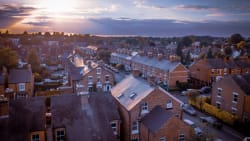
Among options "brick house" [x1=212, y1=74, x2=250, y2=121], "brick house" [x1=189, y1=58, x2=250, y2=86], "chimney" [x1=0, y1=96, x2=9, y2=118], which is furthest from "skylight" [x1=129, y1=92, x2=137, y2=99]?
"brick house" [x1=189, y1=58, x2=250, y2=86]

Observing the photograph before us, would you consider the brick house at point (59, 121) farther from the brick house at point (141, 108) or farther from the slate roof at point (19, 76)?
the slate roof at point (19, 76)

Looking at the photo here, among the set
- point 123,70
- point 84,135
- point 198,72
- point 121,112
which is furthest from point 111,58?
point 84,135

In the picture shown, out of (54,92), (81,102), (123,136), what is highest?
(81,102)

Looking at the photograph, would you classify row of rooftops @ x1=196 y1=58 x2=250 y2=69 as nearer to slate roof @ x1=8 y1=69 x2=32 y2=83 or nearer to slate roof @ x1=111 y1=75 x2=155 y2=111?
slate roof @ x1=111 y1=75 x2=155 y2=111

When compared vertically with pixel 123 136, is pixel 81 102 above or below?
above

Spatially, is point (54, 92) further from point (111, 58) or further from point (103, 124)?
point (111, 58)

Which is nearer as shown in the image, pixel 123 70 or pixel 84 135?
pixel 84 135

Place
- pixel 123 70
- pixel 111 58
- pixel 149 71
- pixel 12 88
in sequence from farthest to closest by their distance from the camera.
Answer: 1. pixel 111 58
2. pixel 123 70
3. pixel 149 71
4. pixel 12 88
